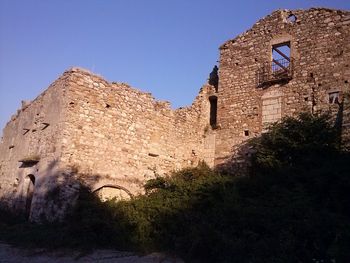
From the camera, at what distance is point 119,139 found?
12422 millimetres

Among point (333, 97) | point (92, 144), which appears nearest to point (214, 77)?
point (333, 97)

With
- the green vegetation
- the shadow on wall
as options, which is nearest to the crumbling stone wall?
the shadow on wall

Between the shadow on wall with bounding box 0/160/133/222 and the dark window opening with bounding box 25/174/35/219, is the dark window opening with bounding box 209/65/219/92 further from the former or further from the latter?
the dark window opening with bounding box 25/174/35/219

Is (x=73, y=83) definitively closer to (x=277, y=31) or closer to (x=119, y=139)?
(x=119, y=139)

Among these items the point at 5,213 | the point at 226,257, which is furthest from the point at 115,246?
the point at 5,213

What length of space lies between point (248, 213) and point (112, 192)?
15.9 ft

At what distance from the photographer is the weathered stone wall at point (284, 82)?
41.9ft

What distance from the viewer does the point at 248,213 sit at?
348 inches

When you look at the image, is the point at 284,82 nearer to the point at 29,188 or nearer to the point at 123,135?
the point at 123,135

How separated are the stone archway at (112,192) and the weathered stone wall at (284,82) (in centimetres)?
395

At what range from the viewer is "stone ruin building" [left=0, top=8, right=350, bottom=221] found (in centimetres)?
1144

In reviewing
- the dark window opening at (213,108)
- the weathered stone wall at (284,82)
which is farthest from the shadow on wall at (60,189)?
the dark window opening at (213,108)

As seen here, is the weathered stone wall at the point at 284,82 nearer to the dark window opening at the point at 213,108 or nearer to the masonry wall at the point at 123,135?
the dark window opening at the point at 213,108

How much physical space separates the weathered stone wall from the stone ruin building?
0.11 feet
